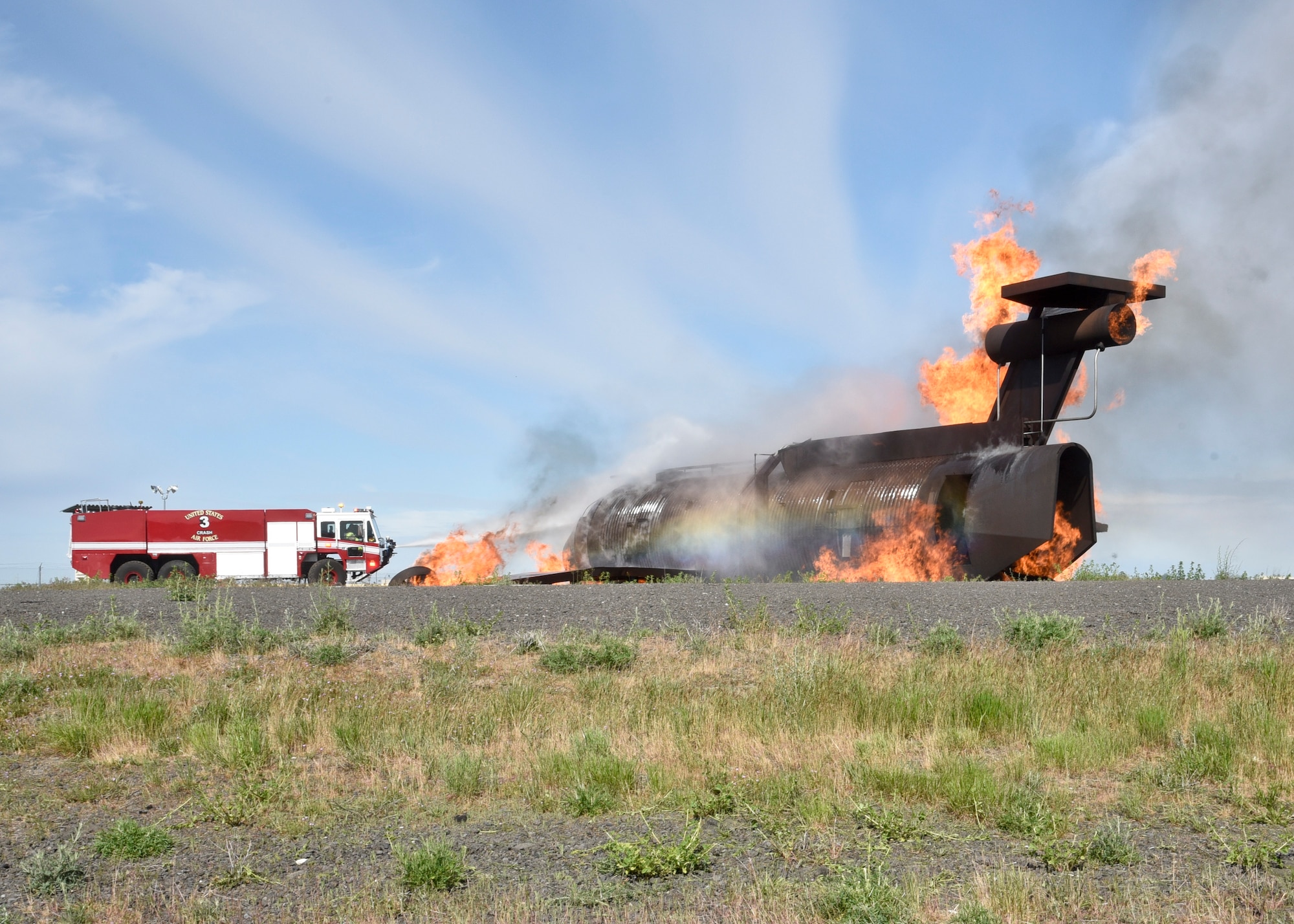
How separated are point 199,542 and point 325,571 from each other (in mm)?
5387

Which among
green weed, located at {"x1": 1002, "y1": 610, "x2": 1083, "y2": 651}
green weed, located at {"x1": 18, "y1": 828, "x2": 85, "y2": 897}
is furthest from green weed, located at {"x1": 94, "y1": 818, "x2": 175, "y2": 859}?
green weed, located at {"x1": 1002, "y1": 610, "x2": 1083, "y2": 651}

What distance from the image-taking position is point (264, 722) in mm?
8836

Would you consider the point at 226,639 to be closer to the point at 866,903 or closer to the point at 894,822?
the point at 894,822

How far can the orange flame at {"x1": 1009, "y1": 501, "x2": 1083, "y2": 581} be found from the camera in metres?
22.7

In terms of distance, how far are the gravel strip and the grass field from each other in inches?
68.8

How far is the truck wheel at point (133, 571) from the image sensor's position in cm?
3812

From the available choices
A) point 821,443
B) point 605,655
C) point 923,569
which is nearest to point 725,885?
point 605,655

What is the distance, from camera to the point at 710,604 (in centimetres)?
1546

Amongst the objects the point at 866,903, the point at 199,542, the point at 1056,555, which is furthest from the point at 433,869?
the point at 199,542

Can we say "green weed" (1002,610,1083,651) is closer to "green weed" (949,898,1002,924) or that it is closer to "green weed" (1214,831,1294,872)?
"green weed" (1214,831,1294,872)

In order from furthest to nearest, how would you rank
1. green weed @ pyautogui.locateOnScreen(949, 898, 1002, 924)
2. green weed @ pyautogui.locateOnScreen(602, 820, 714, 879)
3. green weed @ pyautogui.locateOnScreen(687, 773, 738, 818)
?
green weed @ pyautogui.locateOnScreen(687, 773, 738, 818)
green weed @ pyautogui.locateOnScreen(602, 820, 714, 879)
green weed @ pyautogui.locateOnScreen(949, 898, 1002, 924)

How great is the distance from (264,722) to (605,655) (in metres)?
3.70

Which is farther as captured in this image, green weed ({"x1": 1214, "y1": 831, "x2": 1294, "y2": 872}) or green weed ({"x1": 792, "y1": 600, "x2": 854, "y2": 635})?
green weed ({"x1": 792, "y1": 600, "x2": 854, "y2": 635})

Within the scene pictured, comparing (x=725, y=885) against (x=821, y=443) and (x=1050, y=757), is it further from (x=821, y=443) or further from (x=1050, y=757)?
(x=821, y=443)
